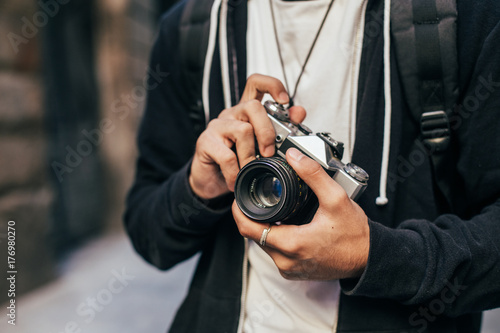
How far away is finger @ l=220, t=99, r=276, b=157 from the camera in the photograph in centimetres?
90

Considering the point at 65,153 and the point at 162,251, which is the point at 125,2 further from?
the point at 162,251

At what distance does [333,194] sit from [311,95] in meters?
0.36

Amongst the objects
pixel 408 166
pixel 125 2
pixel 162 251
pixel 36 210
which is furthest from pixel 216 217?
pixel 125 2

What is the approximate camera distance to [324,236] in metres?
0.74

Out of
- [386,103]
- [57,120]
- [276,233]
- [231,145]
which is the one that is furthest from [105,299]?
[386,103]

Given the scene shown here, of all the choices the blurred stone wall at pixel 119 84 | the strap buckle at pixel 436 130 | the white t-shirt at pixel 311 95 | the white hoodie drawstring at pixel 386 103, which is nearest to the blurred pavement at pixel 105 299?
the blurred stone wall at pixel 119 84

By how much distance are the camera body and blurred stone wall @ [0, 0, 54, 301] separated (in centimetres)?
223

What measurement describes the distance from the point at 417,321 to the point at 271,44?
74 cm

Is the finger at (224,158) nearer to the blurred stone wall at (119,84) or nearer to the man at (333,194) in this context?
the man at (333,194)

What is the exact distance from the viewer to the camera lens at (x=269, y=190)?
0.78 m

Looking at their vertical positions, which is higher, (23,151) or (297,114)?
(297,114)

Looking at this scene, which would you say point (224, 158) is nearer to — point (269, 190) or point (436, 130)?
point (269, 190)

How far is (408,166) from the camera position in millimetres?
921

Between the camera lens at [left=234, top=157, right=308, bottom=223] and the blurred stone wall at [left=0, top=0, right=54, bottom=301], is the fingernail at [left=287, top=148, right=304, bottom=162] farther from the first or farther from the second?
the blurred stone wall at [left=0, top=0, right=54, bottom=301]
